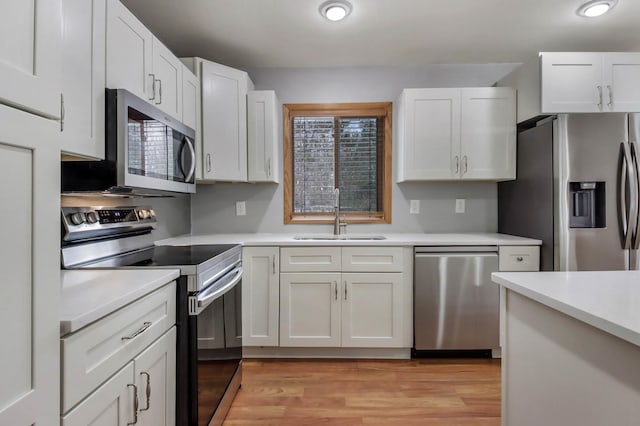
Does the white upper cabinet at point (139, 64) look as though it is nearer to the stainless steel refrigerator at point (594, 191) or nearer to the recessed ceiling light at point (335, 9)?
the recessed ceiling light at point (335, 9)

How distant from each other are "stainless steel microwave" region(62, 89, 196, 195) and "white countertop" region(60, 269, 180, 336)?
14.5 inches

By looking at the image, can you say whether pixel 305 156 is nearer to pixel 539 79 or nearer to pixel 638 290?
pixel 539 79

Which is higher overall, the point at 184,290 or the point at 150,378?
the point at 184,290

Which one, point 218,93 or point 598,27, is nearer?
point 598,27

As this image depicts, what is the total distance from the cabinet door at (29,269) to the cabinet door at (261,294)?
5.62 feet

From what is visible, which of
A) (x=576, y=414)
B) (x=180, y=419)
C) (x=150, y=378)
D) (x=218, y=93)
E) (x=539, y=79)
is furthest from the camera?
(x=218, y=93)

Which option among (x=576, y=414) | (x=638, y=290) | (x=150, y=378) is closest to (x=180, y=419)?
(x=150, y=378)

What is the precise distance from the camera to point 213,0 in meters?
2.05

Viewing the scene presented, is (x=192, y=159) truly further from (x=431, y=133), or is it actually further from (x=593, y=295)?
(x=593, y=295)

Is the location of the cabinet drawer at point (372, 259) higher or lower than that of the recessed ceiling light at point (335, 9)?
lower

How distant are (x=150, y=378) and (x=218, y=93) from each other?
2034mm

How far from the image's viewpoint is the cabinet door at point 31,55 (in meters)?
0.61

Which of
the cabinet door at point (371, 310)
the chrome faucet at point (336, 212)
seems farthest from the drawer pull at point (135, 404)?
the chrome faucet at point (336, 212)

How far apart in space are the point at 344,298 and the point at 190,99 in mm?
1764
